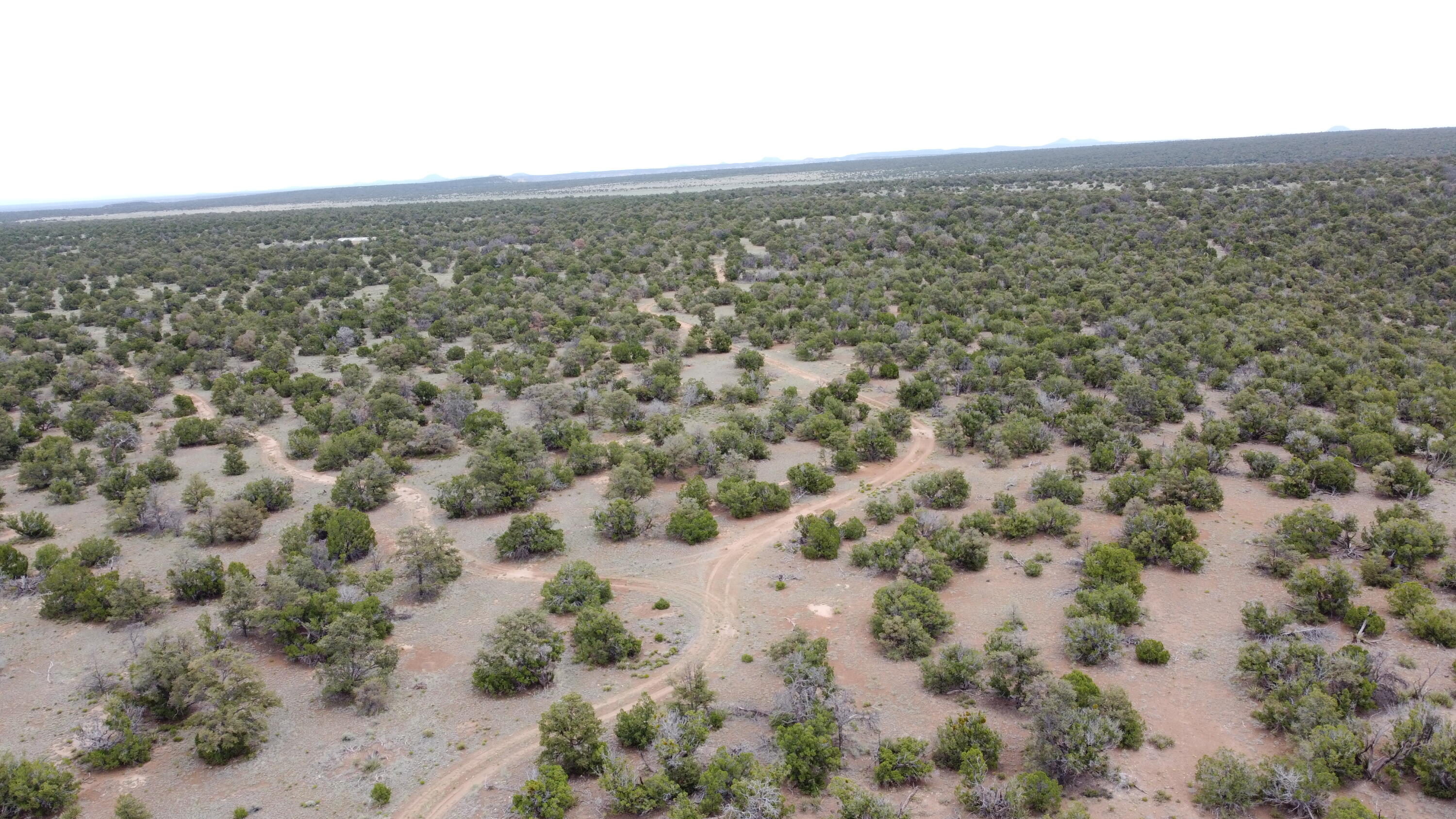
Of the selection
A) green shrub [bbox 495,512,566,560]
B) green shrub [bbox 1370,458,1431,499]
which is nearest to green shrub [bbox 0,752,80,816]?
green shrub [bbox 495,512,566,560]

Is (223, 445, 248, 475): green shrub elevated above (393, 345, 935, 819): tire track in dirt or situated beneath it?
elevated above

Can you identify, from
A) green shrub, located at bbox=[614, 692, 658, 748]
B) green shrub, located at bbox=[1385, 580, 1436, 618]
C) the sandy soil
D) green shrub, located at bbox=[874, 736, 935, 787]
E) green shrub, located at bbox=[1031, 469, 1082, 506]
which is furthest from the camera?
green shrub, located at bbox=[1031, 469, 1082, 506]

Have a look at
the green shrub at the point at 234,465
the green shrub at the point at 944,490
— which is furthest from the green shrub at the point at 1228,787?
the green shrub at the point at 234,465

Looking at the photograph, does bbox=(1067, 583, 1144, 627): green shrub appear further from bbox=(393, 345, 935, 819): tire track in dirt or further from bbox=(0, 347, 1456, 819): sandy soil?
bbox=(393, 345, 935, 819): tire track in dirt

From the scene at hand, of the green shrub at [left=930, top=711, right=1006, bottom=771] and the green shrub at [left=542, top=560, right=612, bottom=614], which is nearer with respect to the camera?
the green shrub at [left=930, top=711, right=1006, bottom=771]

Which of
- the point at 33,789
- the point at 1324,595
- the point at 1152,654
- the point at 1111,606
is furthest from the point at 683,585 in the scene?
the point at 1324,595

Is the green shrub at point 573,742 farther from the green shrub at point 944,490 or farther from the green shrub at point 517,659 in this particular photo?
the green shrub at point 944,490

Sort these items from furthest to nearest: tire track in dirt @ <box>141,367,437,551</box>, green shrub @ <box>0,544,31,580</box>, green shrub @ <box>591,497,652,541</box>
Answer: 1. tire track in dirt @ <box>141,367,437,551</box>
2. green shrub @ <box>591,497,652,541</box>
3. green shrub @ <box>0,544,31,580</box>

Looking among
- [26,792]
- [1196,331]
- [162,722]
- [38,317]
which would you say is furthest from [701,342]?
[38,317]
